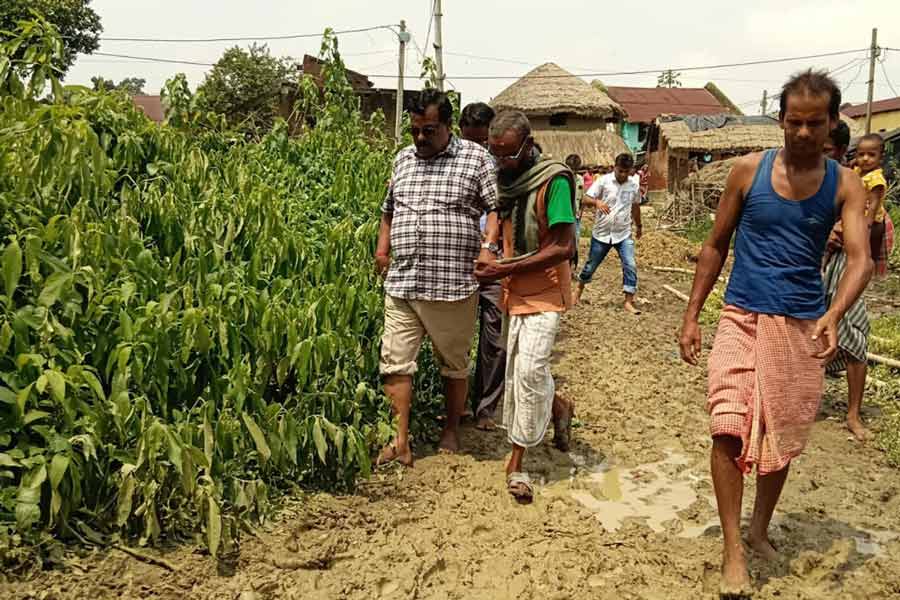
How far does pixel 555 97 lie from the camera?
97.9ft

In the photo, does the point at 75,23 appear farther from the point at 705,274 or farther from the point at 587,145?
the point at 705,274

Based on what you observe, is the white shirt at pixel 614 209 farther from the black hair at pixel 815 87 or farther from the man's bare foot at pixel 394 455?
the black hair at pixel 815 87

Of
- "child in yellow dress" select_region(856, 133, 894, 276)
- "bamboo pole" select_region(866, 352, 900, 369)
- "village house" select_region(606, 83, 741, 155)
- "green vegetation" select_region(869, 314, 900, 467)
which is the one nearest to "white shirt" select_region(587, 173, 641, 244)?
"green vegetation" select_region(869, 314, 900, 467)

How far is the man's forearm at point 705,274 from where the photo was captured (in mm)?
3029

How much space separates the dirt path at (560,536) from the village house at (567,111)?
80.0 feet

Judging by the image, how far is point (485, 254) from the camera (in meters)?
3.64

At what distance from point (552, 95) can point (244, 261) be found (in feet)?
90.0

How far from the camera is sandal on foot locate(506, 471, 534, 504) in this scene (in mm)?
3557

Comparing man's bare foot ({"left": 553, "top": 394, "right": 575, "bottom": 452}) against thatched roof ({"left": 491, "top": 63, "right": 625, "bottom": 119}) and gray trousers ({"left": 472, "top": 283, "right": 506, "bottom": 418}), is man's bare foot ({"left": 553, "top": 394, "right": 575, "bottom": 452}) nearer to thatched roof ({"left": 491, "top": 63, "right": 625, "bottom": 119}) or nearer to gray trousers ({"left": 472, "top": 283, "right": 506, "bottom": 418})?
gray trousers ({"left": 472, "top": 283, "right": 506, "bottom": 418})

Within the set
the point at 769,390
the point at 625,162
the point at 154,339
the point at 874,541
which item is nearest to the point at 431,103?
the point at 154,339

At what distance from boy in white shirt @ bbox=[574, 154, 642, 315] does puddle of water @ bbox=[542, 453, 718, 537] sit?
406cm

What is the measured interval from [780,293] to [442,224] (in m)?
1.52

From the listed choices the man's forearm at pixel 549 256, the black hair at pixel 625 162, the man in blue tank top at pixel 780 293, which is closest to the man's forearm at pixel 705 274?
the man in blue tank top at pixel 780 293

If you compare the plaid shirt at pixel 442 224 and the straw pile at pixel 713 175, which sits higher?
the straw pile at pixel 713 175
